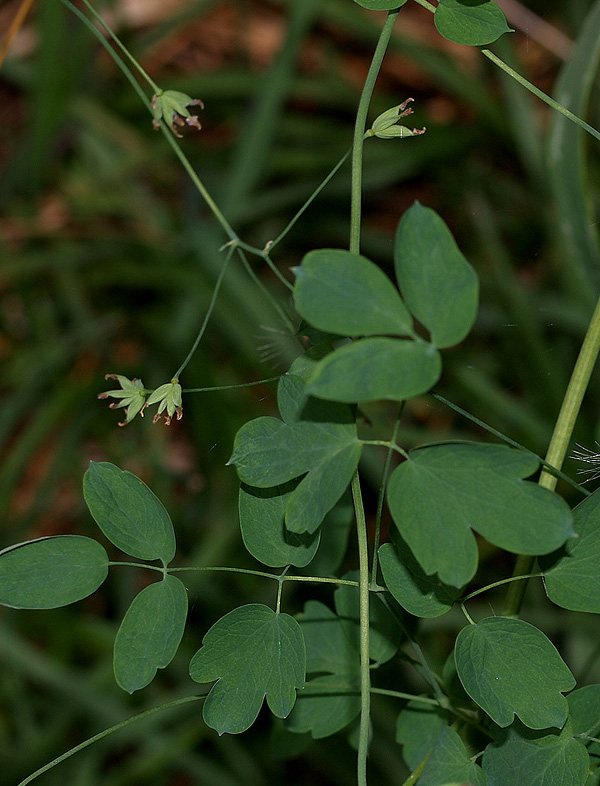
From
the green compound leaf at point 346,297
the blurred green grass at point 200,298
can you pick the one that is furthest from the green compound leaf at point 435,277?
the blurred green grass at point 200,298

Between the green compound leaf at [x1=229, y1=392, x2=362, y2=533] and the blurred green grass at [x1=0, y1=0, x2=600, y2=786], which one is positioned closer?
the green compound leaf at [x1=229, y1=392, x2=362, y2=533]

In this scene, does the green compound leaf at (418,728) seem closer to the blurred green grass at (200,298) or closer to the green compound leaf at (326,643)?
the green compound leaf at (326,643)

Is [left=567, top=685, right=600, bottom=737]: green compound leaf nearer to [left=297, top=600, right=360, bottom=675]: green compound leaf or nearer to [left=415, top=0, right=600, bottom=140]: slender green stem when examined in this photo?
[left=297, top=600, right=360, bottom=675]: green compound leaf

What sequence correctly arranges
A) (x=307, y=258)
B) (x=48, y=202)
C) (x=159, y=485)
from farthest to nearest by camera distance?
(x=48, y=202) → (x=159, y=485) → (x=307, y=258)

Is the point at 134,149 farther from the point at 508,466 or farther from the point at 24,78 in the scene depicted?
the point at 508,466

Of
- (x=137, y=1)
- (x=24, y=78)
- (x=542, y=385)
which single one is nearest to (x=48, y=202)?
(x=24, y=78)

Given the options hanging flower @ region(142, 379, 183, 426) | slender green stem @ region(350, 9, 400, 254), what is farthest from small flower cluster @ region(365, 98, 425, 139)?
hanging flower @ region(142, 379, 183, 426)

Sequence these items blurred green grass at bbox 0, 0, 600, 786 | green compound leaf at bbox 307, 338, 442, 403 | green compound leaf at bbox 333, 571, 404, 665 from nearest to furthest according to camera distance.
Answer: green compound leaf at bbox 307, 338, 442, 403
green compound leaf at bbox 333, 571, 404, 665
blurred green grass at bbox 0, 0, 600, 786
